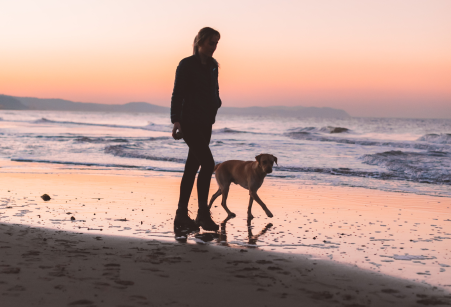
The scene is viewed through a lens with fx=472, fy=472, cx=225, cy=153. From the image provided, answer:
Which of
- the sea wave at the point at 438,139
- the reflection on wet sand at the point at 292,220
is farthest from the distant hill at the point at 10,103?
the reflection on wet sand at the point at 292,220

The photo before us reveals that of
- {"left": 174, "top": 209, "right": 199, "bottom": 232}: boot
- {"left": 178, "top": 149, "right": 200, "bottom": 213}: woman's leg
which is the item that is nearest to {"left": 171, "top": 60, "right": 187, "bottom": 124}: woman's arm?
{"left": 178, "top": 149, "right": 200, "bottom": 213}: woman's leg

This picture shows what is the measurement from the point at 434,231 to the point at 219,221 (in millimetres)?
2407

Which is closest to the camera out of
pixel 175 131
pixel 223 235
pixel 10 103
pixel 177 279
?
pixel 177 279

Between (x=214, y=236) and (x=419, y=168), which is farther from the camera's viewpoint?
(x=419, y=168)

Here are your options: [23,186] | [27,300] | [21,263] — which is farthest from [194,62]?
[23,186]

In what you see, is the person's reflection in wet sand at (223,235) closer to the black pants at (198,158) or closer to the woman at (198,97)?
the woman at (198,97)

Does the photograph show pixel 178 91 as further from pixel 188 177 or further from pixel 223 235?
pixel 223 235

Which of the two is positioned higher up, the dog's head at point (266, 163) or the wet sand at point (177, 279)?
the dog's head at point (266, 163)

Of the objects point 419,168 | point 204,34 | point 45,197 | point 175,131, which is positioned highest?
point 204,34

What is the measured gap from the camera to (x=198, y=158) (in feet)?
15.8

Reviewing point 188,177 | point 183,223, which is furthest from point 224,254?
point 188,177

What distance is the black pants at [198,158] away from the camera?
4754mm

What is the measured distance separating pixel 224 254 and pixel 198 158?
4.11 ft

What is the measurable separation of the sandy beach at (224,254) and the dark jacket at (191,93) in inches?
47.0
